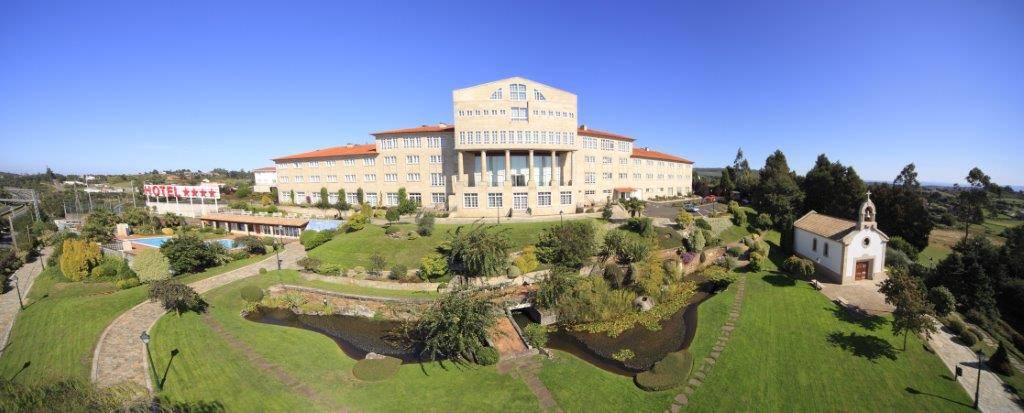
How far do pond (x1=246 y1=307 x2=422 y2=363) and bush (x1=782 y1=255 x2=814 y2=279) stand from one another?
94.6ft

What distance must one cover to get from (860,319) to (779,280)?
6.67 metres

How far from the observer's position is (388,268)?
31.7 meters

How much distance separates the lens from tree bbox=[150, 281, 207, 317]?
73.6 feet

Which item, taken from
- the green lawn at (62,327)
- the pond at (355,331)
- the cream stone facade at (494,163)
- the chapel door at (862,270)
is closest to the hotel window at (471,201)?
the cream stone facade at (494,163)

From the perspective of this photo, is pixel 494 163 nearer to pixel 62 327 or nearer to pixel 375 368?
pixel 375 368

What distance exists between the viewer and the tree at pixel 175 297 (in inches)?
883

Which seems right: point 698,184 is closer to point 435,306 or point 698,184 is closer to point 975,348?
point 975,348

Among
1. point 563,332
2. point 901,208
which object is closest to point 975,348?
point 563,332

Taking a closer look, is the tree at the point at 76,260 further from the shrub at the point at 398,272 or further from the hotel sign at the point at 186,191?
the shrub at the point at 398,272

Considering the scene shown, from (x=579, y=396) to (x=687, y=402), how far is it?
15.0 feet

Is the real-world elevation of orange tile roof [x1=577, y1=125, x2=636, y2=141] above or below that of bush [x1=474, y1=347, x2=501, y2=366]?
above

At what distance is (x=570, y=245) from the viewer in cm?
3133

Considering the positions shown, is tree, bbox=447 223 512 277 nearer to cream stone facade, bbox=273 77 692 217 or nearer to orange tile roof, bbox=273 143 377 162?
cream stone facade, bbox=273 77 692 217

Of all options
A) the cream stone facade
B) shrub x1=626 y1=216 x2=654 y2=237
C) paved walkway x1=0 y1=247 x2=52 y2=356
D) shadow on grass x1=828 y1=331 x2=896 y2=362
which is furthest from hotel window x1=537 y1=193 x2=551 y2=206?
paved walkway x1=0 y1=247 x2=52 y2=356
